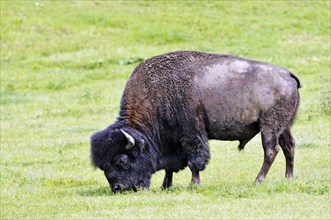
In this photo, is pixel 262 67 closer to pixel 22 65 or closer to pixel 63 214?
pixel 63 214

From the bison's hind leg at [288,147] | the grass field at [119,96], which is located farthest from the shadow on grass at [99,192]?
the bison's hind leg at [288,147]

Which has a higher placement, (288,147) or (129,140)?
(129,140)

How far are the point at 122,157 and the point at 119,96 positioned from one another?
47.9 feet

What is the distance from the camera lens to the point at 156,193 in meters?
13.0

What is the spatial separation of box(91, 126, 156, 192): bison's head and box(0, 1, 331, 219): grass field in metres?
0.41

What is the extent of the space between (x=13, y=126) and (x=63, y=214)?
12690 millimetres

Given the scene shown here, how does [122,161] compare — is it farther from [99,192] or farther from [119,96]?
[119,96]

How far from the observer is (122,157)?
1345cm

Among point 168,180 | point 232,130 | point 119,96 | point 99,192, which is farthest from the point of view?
point 119,96

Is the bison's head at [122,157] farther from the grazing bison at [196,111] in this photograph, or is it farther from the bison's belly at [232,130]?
the bison's belly at [232,130]

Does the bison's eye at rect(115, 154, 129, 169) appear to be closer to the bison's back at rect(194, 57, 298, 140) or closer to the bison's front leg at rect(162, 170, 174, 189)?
the bison's front leg at rect(162, 170, 174, 189)


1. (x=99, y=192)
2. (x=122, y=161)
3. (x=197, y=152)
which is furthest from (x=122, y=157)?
(x=197, y=152)

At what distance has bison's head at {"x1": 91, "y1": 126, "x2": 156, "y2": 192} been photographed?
44.0 ft

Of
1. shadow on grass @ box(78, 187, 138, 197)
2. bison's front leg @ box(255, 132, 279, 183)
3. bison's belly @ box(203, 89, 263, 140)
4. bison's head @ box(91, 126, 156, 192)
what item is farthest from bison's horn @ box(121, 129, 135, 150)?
bison's front leg @ box(255, 132, 279, 183)
